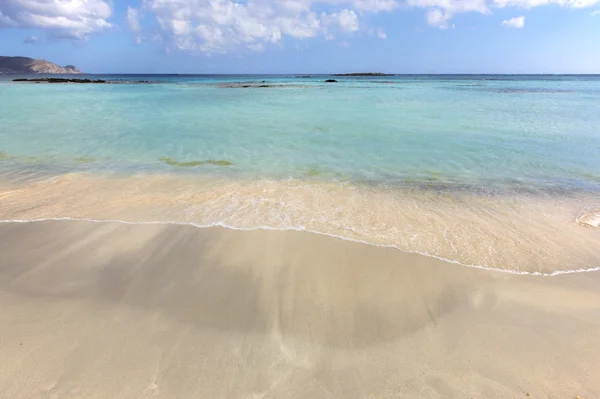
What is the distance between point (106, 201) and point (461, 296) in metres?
6.31

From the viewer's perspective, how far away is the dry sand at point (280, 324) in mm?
2780

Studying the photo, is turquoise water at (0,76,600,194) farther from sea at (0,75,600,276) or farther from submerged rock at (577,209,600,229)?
submerged rock at (577,209,600,229)

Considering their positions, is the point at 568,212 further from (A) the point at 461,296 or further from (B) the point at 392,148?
(B) the point at 392,148

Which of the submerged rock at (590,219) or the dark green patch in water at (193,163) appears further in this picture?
the dark green patch in water at (193,163)

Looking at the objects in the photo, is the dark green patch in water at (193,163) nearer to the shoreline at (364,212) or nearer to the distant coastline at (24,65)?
the shoreline at (364,212)

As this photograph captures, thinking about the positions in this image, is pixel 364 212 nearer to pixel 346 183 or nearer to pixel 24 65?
pixel 346 183

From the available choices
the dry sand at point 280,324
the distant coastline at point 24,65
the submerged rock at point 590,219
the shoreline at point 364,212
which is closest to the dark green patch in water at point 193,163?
the shoreline at point 364,212

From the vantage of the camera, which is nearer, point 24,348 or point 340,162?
point 24,348

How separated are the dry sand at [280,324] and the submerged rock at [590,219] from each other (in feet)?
6.44

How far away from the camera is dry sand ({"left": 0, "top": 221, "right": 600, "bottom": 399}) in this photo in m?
2.78

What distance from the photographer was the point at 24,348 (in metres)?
3.05

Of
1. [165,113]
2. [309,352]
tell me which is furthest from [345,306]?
[165,113]

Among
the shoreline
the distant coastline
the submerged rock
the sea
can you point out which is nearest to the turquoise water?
the sea

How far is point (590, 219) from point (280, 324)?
19.4ft
